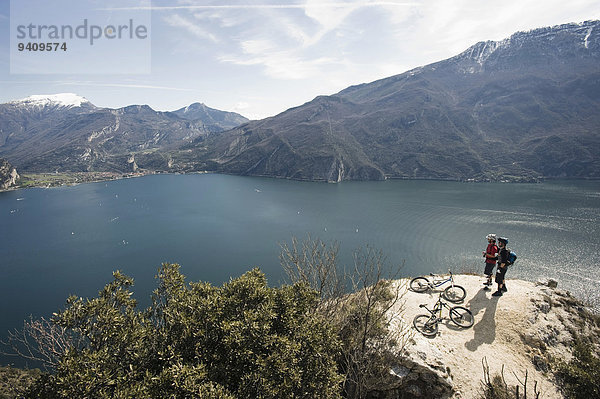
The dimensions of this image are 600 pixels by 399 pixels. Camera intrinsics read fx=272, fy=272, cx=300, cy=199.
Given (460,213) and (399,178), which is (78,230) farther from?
(399,178)

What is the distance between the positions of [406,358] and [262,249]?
48240 millimetres

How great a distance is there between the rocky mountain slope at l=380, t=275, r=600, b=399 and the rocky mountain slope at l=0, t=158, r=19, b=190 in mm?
207793

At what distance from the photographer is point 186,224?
7762 cm

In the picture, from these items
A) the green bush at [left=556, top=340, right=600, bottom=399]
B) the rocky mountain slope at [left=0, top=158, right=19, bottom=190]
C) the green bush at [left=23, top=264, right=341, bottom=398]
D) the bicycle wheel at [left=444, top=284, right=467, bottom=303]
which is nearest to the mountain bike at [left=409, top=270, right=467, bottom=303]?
the bicycle wheel at [left=444, top=284, right=467, bottom=303]

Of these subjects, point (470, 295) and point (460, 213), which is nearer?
point (470, 295)

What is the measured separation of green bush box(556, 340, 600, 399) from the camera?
893 centimetres

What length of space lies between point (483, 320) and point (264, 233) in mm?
58166

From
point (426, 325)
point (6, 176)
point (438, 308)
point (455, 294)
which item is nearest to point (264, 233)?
point (455, 294)

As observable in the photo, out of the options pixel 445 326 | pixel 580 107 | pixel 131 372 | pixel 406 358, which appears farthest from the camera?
pixel 580 107

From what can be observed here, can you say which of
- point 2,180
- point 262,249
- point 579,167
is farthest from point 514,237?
point 2,180

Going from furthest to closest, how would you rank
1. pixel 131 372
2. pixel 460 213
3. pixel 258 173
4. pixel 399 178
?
1. pixel 258 173
2. pixel 399 178
3. pixel 460 213
4. pixel 131 372

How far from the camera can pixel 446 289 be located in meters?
14.6

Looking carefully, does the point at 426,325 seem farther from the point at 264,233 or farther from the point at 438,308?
the point at 264,233

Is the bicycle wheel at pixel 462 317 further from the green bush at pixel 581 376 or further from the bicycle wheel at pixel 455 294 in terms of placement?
the green bush at pixel 581 376
